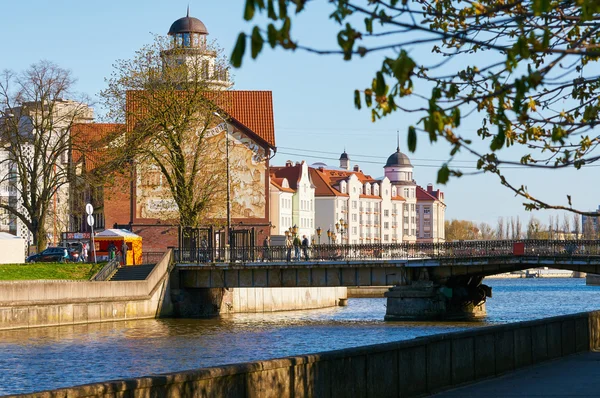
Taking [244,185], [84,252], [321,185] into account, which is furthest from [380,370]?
[321,185]

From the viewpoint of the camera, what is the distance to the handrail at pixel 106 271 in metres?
63.3

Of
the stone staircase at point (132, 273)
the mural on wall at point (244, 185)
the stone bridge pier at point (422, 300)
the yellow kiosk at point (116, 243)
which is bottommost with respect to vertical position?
the stone bridge pier at point (422, 300)

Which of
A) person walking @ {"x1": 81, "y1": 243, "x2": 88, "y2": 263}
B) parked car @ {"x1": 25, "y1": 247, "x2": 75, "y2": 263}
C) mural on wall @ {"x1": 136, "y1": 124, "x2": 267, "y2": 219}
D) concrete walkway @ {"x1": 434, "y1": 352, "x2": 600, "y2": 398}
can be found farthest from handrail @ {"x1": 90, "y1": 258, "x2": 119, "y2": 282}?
concrete walkway @ {"x1": 434, "y1": 352, "x2": 600, "y2": 398}

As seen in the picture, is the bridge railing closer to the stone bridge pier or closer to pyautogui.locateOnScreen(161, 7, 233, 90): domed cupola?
the stone bridge pier

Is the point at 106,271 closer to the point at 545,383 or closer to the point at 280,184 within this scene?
the point at 545,383

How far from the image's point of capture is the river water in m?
33.8

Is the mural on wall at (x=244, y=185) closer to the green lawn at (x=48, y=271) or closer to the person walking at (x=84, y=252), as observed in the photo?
the person walking at (x=84, y=252)

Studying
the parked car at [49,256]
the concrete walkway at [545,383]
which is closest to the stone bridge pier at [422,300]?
the parked car at [49,256]

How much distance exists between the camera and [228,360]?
37281 millimetres

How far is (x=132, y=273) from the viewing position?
214 feet

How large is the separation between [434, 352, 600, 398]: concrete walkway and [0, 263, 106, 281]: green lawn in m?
41.5

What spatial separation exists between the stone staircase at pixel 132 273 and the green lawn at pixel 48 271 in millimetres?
1029

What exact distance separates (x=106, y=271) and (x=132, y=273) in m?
1.64

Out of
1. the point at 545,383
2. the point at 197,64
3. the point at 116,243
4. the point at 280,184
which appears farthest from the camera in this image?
the point at 280,184
